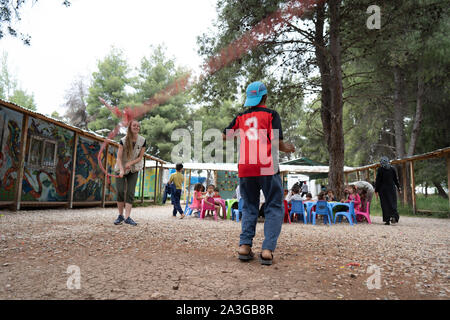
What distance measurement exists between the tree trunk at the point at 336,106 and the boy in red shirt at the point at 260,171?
6.74m

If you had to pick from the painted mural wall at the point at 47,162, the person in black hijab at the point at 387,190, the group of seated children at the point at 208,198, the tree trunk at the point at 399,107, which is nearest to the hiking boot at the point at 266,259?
the group of seated children at the point at 208,198

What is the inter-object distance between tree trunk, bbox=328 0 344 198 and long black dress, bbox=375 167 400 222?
126cm

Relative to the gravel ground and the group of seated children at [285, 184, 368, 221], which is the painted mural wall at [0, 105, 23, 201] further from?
the group of seated children at [285, 184, 368, 221]

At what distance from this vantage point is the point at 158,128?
2605 centimetres

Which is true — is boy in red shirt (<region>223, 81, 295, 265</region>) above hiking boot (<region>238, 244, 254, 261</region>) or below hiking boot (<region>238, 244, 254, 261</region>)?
above

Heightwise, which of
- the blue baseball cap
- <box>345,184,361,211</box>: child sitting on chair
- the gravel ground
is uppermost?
the blue baseball cap

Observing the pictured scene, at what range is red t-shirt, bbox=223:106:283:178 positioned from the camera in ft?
9.03

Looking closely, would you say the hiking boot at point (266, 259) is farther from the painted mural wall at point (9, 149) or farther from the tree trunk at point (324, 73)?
the tree trunk at point (324, 73)

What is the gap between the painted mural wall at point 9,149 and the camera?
736cm

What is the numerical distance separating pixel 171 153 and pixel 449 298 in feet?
83.9

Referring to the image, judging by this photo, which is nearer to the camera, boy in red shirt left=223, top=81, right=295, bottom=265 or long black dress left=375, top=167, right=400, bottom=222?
boy in red shirt left=223, top=81, right=295, bottom=265

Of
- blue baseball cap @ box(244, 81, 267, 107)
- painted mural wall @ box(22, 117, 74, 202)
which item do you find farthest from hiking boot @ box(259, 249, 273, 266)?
painted mural wall @ box(22, 117, 74, 202)
